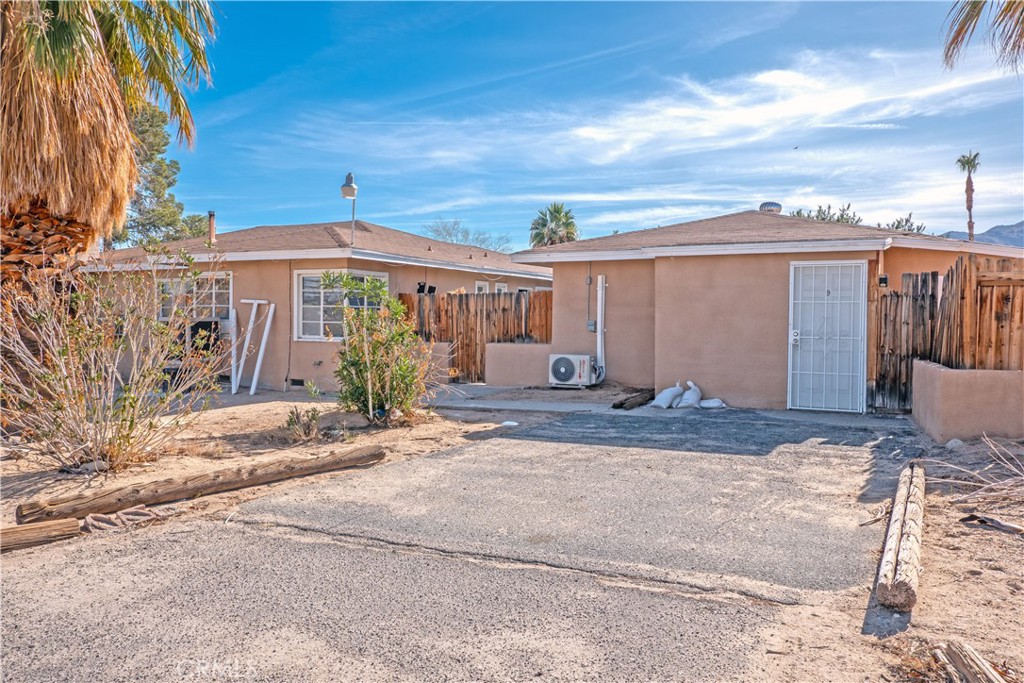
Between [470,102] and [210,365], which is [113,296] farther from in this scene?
[470,102]

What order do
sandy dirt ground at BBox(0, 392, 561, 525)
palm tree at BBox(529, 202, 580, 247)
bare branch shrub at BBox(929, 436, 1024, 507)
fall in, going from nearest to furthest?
1. bare branch shrub at BBox(929, 436, 1024, 507)
2. sandy dirt ground at BBox(0, 392, 561, 525)
3. palm tree at BBox(529, 202, 580, 247)

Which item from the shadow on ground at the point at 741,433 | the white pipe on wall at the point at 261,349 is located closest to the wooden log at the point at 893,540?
the shadow on ground at the point at 741,433

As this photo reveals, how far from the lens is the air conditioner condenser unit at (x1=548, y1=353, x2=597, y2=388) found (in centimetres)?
1342


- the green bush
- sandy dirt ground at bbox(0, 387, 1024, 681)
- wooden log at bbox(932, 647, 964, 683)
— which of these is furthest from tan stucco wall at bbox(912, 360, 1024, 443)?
the green bush

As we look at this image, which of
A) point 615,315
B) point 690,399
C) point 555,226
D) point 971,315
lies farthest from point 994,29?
point 555,226

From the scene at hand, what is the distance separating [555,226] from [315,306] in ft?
58.6

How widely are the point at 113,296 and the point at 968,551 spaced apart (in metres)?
7.45

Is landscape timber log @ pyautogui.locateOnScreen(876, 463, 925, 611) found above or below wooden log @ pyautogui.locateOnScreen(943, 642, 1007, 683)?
above

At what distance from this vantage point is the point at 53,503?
5.29 meters

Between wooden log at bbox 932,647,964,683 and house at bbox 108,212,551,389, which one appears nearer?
wooden log at bbox 932,647,964,683

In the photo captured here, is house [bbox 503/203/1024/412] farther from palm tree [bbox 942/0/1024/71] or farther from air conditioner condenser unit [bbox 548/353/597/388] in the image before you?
palm tree [bbox 942/0/1024/71]

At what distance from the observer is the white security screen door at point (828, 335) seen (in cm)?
1099

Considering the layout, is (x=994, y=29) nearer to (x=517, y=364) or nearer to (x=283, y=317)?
(x=517, y=364)

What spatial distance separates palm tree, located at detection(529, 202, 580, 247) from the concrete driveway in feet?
79.8
